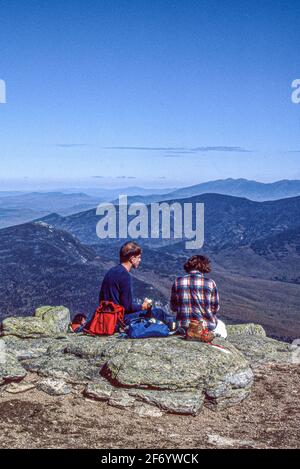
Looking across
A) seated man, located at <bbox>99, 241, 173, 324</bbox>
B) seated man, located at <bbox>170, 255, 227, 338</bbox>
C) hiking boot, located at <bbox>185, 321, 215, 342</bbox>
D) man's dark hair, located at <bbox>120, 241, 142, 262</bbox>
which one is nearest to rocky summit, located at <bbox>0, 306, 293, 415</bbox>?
hiking boot, located at <bbox>185, 321, 215, 342</bbox>

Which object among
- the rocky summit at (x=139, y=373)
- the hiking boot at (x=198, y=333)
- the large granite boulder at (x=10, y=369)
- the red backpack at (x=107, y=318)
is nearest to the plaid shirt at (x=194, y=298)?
the hiking boot at (x=198, y=333)

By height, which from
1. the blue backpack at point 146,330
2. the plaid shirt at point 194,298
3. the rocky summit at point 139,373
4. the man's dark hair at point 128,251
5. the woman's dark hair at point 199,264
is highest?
the man's dark hair at point 128,251

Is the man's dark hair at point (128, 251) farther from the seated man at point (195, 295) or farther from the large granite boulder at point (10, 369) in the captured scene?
the large granite boulder at point (10, 369)

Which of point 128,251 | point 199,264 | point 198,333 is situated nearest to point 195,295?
point 199,264

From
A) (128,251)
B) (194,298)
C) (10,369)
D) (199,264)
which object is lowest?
(10,369)

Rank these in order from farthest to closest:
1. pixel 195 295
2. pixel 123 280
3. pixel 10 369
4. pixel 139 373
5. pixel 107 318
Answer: pixel 107 318 < pixel 123 280 < pixel 195 295 < pixel 10 369 < pixel 139 373

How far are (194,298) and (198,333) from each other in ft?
3.16

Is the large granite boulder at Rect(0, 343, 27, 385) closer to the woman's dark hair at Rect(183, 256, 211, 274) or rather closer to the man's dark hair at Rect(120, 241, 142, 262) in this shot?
the man's dark hair at Rect(120, 241, 142, 262)

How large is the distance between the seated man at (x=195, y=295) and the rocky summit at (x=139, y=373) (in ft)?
2.25

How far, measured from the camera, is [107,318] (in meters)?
14.0

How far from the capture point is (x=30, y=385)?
39.9 ft

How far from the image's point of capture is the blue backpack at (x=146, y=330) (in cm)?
1334

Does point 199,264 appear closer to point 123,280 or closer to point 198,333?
point 198,333
